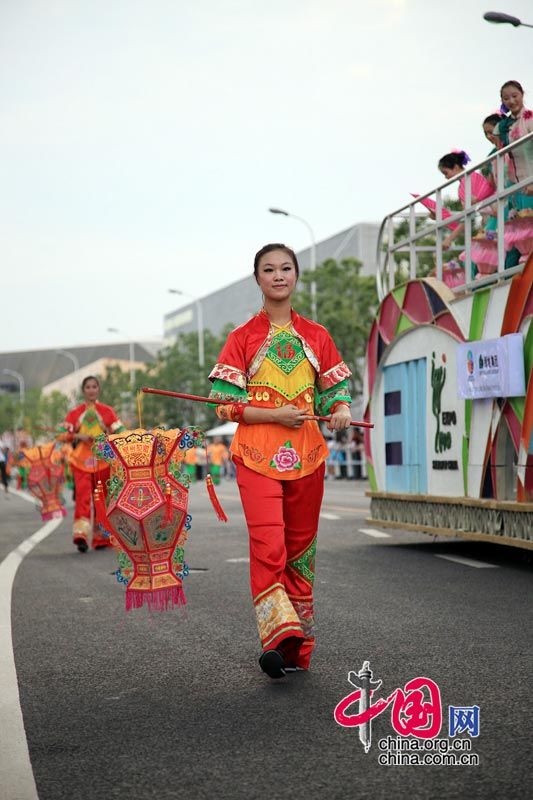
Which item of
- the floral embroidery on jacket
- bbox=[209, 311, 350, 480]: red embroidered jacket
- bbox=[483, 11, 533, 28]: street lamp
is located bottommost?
the floral embroidery on jacket

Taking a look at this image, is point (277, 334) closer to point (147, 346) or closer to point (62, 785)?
point (62, 785)

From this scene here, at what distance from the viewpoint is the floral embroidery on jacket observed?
236 inches

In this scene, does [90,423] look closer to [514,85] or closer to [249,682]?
[514,85]

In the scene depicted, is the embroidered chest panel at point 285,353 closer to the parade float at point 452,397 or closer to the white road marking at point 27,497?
the parade float at point 452,397

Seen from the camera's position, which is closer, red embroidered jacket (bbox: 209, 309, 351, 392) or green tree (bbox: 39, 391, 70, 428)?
red embroidered jacket (bbox: 209, 309, 351, 392)

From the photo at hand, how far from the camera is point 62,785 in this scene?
419cm

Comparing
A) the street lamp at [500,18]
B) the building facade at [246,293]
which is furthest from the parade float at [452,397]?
the building facade at [246,293]

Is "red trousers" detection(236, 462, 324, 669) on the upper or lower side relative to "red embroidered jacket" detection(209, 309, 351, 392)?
lower

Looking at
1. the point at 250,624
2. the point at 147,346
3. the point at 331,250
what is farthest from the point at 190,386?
the point at 250,624

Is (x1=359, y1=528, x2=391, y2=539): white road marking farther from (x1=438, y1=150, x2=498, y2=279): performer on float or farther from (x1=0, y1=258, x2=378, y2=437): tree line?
(x1=438, y1=150, x2=498, y2=279): performer on float

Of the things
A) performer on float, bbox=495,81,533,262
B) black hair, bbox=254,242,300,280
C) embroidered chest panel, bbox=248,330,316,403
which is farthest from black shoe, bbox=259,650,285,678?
performer on float, bbox=495,81,533,262

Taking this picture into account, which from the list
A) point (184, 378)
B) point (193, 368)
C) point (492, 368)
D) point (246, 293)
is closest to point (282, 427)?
point (492, 368)

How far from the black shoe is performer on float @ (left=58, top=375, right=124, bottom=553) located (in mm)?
8125

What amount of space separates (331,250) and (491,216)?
5751 centimetres
